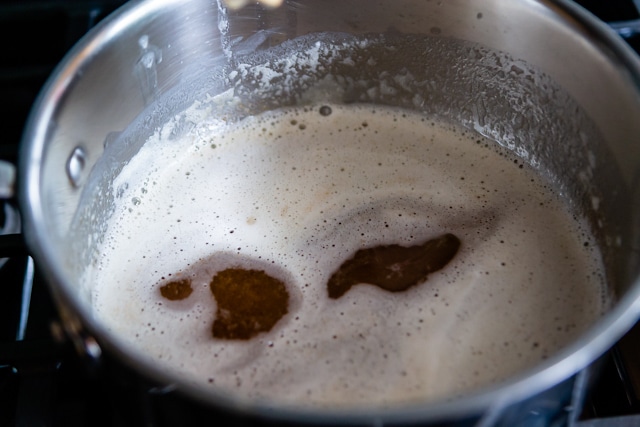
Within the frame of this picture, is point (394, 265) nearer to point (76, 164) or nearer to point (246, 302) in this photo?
point (246, 302)

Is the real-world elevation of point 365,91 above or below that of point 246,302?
above

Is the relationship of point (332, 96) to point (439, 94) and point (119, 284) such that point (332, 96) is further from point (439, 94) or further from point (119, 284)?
point (119, 284)

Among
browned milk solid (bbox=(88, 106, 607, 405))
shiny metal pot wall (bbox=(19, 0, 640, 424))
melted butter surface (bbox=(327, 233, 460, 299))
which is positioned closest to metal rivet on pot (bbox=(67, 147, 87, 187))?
shiny metal pot wall (bbox=(19, 0, 640, 424))

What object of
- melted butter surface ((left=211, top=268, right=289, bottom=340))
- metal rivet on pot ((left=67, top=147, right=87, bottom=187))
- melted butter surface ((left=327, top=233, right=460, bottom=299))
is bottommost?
melted butter surface ((left=211, top=268, right=289, bottom=340))

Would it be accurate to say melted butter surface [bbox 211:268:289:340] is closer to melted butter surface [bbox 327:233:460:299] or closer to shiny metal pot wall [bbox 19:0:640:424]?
melted butter surface [bbox 327:233:460:299]

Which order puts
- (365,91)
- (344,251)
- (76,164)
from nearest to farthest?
(76,164)
(344,251)
(365,91)

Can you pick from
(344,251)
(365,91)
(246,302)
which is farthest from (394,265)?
(365,91)

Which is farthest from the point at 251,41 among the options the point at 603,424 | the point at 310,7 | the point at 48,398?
the point at 603,424

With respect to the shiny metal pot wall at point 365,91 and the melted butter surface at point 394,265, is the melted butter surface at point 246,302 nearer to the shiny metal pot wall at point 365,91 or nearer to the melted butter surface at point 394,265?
the melted butter surface at point 394,265
